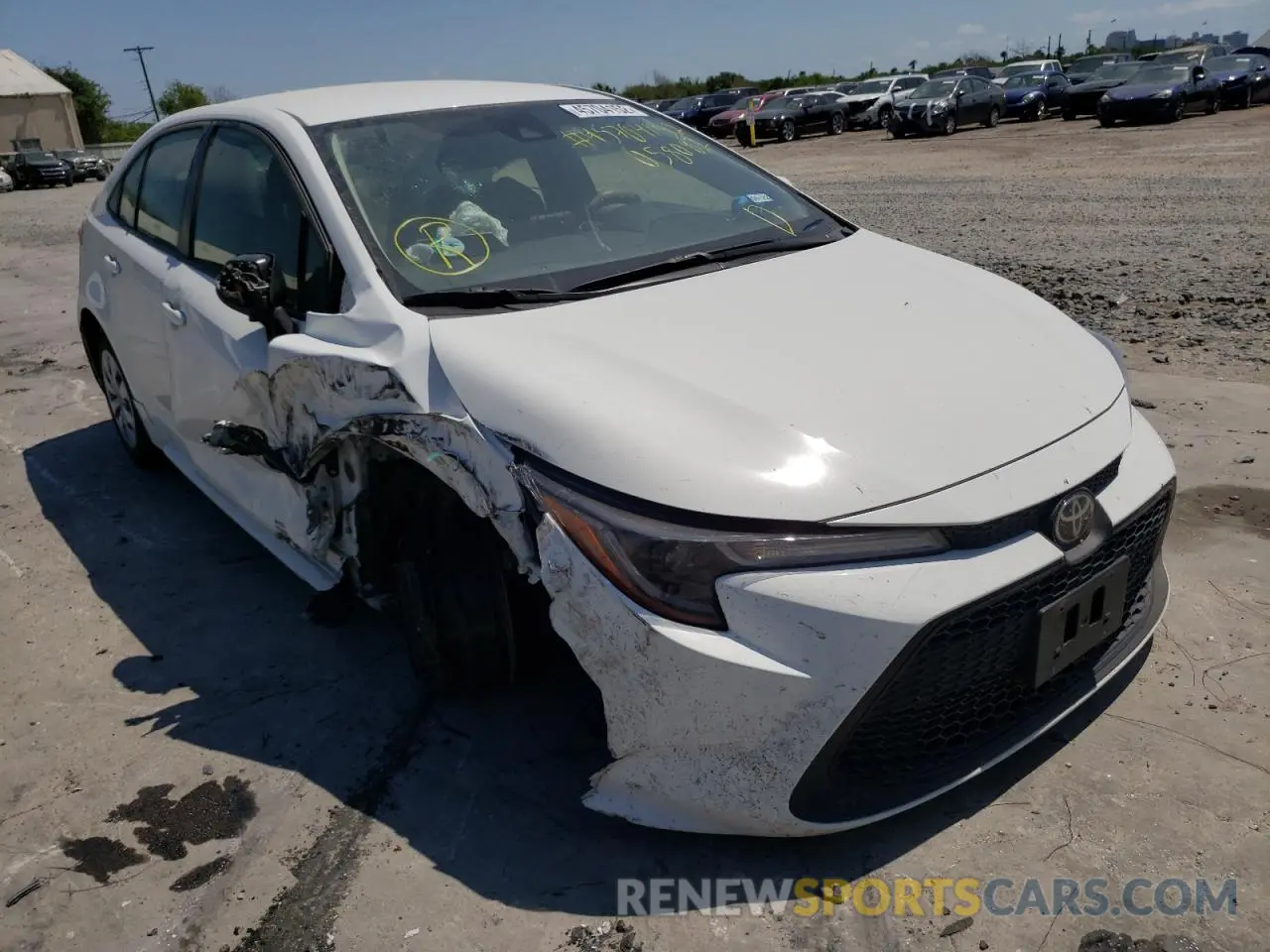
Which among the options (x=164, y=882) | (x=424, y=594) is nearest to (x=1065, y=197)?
(x=424, y=594)

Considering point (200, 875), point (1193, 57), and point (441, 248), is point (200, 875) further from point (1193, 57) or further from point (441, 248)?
point (1193, 57)

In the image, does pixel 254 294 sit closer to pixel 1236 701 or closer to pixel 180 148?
pixel 180 148

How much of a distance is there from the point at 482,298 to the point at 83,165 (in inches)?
1582

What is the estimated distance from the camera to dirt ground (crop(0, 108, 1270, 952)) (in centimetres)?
230

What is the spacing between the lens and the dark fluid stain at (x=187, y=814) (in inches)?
104

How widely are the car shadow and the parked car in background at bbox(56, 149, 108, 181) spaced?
124 feet

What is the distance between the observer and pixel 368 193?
3.04 m

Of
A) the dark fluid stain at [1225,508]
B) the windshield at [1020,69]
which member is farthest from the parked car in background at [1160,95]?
the dark fluid stain at [1225,508]

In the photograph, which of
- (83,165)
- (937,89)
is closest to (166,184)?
(937,89)

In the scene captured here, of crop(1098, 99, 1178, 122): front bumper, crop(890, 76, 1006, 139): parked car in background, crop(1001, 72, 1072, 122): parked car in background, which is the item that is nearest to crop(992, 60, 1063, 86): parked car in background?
crop(1001, 72, 1072, 122): parked car in background

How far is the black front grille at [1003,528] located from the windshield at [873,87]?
108ft

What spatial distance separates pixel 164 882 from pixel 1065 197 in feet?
39.9

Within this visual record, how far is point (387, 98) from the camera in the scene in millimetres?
3469

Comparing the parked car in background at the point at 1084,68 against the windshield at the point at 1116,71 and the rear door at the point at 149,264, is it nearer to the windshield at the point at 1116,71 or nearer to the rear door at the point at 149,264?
the windshield at the point at 1116,71
